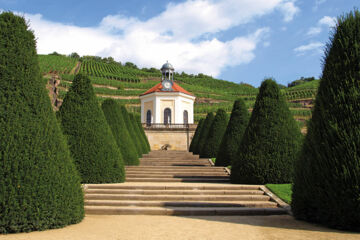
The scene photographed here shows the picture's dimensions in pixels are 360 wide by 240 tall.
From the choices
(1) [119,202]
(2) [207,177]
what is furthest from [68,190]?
(2) [207,177]

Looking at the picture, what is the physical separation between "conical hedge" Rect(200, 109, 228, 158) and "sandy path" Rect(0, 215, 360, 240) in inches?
522

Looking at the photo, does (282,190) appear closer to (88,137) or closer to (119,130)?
(88,137)

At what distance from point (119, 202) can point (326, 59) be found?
6.27 m

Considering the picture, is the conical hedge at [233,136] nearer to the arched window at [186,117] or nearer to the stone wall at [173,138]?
the stone wall at [173,138]

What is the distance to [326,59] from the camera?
22.4ft

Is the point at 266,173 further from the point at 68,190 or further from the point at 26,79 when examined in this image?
the point at 26,79

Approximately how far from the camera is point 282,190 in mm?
10117

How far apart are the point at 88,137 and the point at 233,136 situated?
7699mm

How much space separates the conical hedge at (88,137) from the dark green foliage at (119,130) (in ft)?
12.5

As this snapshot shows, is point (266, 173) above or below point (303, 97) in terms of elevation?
below

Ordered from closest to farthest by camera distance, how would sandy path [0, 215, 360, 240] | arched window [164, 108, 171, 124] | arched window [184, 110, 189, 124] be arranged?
sandy path [0, 215, 360, 240]
arched window [164, 108, 171, 124]
arched window [184, 110, 189, 124]

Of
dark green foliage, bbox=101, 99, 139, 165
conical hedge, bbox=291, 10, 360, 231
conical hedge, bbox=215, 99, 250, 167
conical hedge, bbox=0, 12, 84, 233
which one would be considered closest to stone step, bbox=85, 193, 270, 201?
conical hedge, bbox=291, 10, 360, 231

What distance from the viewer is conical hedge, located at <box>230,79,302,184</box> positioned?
440 inches

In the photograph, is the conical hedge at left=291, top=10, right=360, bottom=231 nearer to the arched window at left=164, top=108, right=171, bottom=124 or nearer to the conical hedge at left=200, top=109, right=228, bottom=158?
the conical hedge at left=200, top=109, right=228, bottom=158
